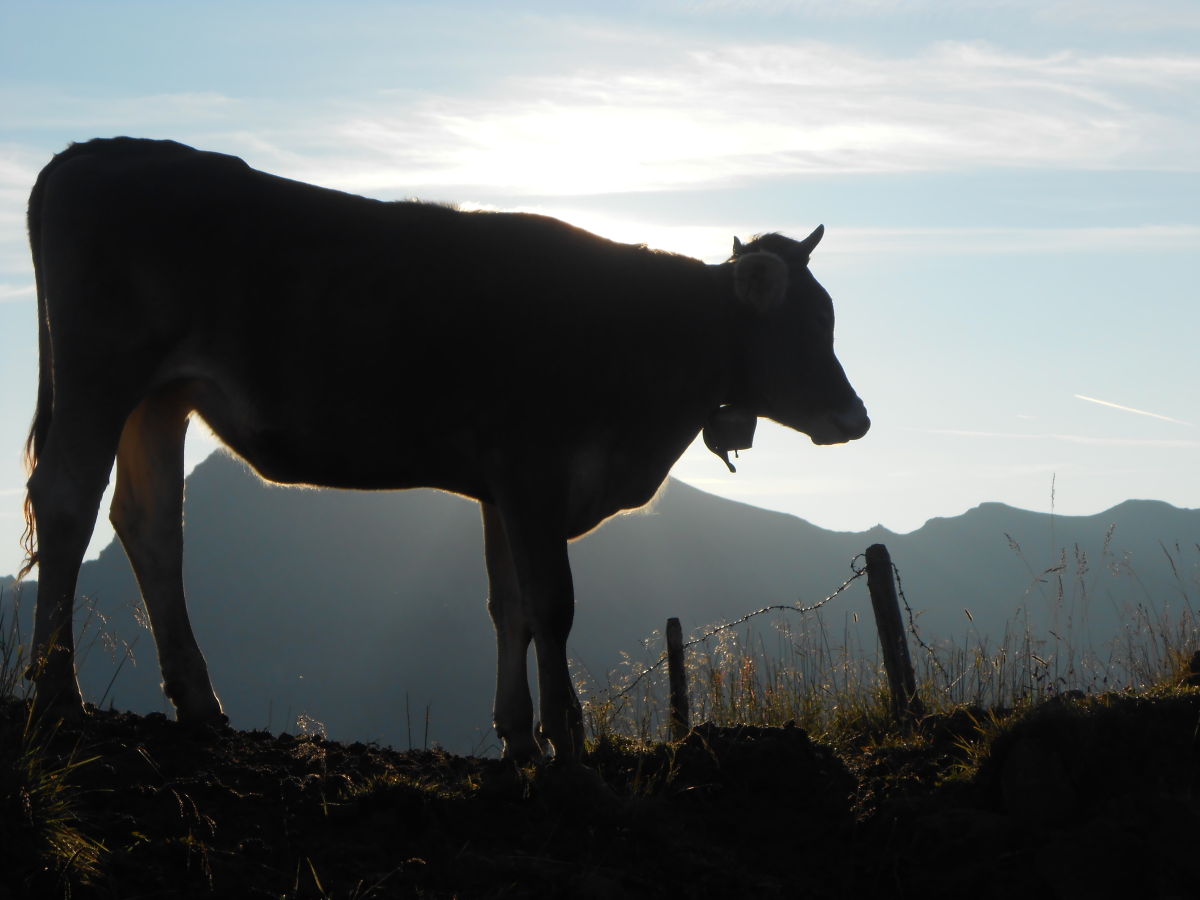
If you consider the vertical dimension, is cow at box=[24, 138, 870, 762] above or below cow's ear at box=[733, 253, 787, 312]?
below

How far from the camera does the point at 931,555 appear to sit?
169125 millimetres

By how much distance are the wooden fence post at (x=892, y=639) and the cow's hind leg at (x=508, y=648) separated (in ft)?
7.67

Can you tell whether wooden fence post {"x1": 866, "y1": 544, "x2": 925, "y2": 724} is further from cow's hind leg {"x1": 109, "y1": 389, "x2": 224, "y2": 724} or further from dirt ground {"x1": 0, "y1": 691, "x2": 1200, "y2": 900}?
cow's hind leg {"x1": 109, "y1": 389, "x2": 224, "y2": 724}

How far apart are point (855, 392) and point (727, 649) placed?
2446mm

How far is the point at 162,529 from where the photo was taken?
719 cm

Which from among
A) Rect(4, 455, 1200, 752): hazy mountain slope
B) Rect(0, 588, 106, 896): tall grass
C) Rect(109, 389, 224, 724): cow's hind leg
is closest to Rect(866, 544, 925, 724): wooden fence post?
Rect(109, 389, 224, 724): cow's hind leg

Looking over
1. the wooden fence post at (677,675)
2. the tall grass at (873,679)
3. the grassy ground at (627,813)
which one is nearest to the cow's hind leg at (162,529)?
the grassy ground at (627,813)

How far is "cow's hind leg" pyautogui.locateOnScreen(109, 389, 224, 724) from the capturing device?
23.1 ft

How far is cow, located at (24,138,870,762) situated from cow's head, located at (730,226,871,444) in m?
0.57

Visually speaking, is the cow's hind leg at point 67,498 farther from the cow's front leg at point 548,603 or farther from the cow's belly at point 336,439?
the cow's front leg at point 548,603

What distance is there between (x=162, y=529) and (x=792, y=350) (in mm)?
3604

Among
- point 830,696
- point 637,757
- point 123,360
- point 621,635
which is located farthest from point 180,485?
point 621,635

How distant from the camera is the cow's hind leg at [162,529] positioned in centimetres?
704

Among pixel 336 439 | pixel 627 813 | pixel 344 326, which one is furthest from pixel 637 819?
pixel 344 326
